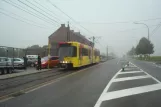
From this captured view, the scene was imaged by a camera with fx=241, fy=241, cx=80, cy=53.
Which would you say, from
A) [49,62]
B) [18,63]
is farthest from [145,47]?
[18,63]

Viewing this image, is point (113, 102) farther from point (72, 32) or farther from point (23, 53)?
point (72, 32)

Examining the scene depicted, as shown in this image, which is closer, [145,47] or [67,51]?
[67,51]

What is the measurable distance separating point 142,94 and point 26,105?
4721 millimetres

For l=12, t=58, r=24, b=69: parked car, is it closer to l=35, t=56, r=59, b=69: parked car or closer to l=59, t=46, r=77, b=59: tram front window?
l=35, t=56, r=59, b=69: parked car

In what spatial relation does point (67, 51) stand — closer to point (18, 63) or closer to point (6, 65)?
point (18, 63)

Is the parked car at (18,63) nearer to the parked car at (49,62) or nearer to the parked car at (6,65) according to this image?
the parked car at (6,65)

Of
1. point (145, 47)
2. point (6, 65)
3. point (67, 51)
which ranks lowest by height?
point (6, 65)

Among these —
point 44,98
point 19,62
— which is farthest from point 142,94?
point 19,62

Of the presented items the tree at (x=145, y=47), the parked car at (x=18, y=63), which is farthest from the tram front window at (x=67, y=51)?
the tree at (x=145, y=47)

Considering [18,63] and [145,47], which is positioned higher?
[145,47]

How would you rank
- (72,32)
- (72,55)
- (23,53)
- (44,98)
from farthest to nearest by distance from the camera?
(72,32) < (23,53) < (72,55) < (44,98)

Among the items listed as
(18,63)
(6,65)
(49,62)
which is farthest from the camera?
(49,62)

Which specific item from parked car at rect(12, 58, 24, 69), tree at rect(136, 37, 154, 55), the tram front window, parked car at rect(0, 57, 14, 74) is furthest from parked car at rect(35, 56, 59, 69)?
tree at rect(136, 37, 154, 55)

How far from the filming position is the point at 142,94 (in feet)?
32.3
